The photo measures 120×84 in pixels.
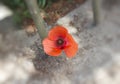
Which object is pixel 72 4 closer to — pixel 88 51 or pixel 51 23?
pixel 51 23

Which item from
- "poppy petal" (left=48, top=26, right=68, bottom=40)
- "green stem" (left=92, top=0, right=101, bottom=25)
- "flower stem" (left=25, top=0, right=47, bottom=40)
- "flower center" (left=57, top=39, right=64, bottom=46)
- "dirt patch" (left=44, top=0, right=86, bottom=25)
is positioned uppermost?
"dirt patch" (left=44, top=0, right=86, bottom=25)

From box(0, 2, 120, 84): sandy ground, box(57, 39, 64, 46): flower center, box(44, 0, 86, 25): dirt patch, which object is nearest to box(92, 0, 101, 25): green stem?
box(0, 2, 120, 84): sandy ground

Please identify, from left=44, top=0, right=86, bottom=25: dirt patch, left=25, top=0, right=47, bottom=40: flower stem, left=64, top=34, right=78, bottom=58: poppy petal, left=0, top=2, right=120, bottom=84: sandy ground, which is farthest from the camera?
left=44, top=0, right=86, bottom=25: dirt patch

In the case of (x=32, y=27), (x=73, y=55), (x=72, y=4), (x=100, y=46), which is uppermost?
(x=72, y=4)

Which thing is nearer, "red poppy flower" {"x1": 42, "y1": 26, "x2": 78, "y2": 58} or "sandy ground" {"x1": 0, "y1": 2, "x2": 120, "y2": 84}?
"red poppy flower" {"x1": 42, "y1": 26, "x2": 78, "y2": 58}

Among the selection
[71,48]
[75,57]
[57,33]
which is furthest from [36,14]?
[75,57]

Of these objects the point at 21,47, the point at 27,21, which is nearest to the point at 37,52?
the point at 21,47

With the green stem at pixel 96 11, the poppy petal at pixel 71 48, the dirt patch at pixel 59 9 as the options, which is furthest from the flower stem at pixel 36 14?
the green stem at pixel 96 11

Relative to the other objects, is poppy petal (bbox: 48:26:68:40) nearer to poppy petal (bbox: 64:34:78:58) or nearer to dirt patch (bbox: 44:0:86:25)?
poppy petal (bbox: 64:34:78:58)
